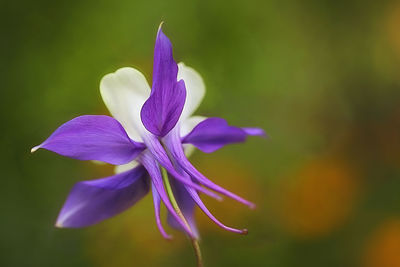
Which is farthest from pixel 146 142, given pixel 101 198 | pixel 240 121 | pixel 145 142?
pixel 240 121

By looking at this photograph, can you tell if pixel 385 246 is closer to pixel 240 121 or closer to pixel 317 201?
pixel 317 201

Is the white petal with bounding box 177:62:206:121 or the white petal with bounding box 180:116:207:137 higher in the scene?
the white petal with bounding box 177:62:206:121

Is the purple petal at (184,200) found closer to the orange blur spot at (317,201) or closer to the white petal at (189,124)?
the white petal at (189,124)

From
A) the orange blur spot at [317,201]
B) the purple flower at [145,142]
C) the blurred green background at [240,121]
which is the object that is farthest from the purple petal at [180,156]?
the orange blur spot at [317,201]

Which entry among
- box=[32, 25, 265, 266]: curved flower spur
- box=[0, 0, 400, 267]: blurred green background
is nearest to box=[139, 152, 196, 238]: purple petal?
box=[32, 25, 265, 266]: curved flower spur

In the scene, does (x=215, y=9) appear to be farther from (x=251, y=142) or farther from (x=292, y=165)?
(x=292, y=165)

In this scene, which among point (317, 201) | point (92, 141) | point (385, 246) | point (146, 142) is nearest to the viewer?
point (92, 141)

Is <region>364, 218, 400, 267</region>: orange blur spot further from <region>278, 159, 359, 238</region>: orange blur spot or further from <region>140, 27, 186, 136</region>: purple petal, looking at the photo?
<region>140, 27, 186, 136</region>: purple petal
